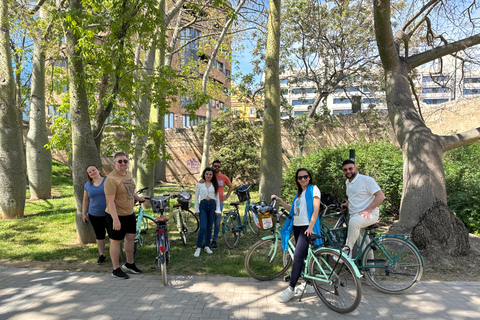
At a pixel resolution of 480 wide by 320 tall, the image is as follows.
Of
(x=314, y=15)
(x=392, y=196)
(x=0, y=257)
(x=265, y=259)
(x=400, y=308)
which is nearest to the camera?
(x=400, y=308)

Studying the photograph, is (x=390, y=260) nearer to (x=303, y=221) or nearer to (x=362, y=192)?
(x=362, y=192)

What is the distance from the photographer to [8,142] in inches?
341

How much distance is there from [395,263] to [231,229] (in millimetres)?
3389

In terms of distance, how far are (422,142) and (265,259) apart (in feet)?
12.6

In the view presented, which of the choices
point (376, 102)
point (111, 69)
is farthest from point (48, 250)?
point (376, 102)

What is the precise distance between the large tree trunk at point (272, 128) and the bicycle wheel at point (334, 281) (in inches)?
128

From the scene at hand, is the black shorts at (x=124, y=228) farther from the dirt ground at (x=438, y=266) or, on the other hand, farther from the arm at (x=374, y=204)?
the arm at (x=374, y=204)

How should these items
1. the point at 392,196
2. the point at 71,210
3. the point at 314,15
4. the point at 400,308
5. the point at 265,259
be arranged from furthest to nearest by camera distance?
the point at 314,15 < the point at 71,210 < the point at 392,196 < the point at 265,259 < the point at 400,308

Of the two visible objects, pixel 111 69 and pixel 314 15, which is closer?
pixel 111 69

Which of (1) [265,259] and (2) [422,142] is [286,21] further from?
(1) [265,259]

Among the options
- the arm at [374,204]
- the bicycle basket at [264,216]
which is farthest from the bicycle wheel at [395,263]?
the bicycle basket at [264,216]

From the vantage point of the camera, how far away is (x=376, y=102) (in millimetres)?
16562

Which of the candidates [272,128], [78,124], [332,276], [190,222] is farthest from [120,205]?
[272,128]

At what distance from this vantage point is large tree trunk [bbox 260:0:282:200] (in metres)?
7.21
